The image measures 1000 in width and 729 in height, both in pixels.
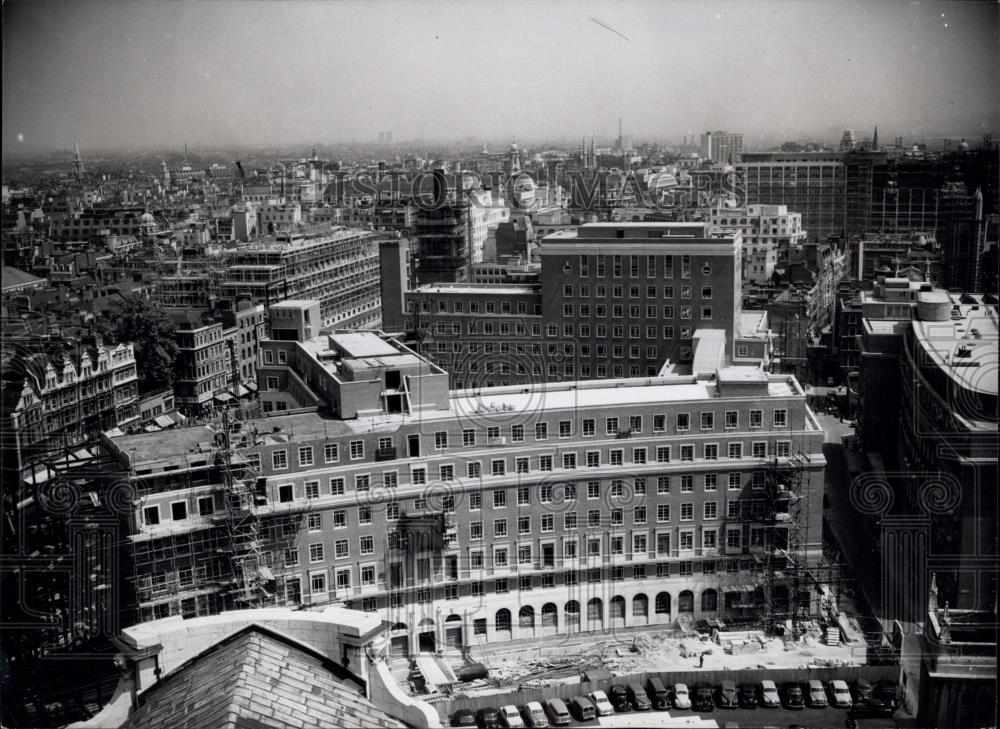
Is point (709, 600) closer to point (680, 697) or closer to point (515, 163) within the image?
point (680, 697)

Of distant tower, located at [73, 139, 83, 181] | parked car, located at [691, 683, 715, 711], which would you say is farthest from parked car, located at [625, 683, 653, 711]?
distant tower, located at [73, 139, 83, 181]

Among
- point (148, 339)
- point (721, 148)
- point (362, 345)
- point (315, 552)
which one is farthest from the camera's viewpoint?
point (721, 148)

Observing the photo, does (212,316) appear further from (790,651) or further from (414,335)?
(790,651)

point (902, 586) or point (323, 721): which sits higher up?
point (323, 721)

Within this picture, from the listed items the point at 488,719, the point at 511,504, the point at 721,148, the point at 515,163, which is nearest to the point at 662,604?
the point at 511,504

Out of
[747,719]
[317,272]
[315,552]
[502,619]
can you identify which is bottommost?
[747,719]

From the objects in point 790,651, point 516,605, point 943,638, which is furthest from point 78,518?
point 943,638
